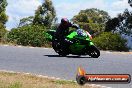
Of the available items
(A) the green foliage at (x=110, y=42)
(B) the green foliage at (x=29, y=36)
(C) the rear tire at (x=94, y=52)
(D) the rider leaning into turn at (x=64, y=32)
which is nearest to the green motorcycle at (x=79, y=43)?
(C) the rear tire at (x=94, y=52)

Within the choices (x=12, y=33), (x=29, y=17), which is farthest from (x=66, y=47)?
(x=29, y=17)

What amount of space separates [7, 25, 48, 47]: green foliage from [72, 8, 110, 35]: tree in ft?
51.2

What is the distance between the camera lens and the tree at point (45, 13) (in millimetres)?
34875

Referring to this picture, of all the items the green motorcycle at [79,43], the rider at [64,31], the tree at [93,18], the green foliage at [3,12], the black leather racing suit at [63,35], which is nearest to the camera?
the rider at [64,31]

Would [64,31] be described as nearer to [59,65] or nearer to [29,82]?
[59,65]

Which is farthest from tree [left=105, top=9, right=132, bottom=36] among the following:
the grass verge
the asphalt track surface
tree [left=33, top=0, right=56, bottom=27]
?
the grass verge

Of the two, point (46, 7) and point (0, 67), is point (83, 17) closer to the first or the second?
point (46, 7)

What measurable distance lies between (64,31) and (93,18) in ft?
106

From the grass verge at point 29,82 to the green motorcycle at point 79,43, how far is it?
230 cm

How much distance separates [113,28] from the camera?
33500 millimetres

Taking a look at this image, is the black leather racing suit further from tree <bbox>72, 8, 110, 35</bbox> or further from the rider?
tree <bbox>72, 8, 110, 35</bbox>

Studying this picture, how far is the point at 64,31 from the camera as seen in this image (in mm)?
12578

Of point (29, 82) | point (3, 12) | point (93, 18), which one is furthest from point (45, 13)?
point (29, 82)

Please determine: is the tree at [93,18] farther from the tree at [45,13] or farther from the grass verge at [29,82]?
the grass verge at [29,82]
